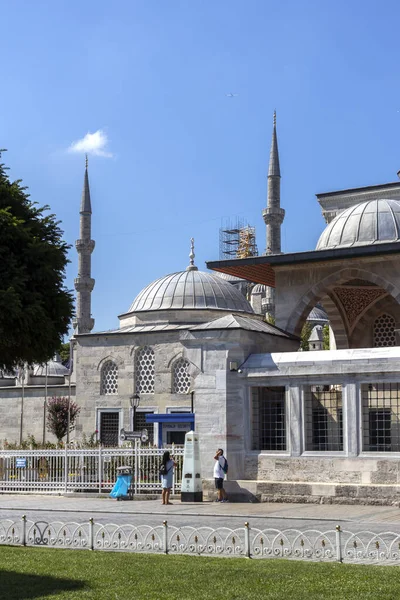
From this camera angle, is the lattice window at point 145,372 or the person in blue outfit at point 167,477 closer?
the person in blue outfit at point 167,477

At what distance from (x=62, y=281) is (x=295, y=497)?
5.69 m

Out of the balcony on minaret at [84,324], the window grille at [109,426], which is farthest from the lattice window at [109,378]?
the balcony on minaret at [84,324]

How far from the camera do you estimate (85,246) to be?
56.7 m

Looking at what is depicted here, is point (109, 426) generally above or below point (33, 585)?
above

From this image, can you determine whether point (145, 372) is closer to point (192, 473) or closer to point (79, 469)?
point (79, 469)

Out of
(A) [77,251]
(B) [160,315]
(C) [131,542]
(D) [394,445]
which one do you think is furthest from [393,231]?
(A) [77,251]

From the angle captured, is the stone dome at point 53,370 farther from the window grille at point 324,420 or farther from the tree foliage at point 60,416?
the window grille at point 324,420


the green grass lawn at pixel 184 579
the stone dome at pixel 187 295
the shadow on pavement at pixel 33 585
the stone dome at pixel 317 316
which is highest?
the stone dome at pixel 317 316

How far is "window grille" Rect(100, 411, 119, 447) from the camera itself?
111ft

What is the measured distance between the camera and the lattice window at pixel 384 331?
75.6 ft

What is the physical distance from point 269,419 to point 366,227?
20.2 ft

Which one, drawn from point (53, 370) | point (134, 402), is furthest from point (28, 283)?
point (53, 370)

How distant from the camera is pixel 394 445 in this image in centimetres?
1490

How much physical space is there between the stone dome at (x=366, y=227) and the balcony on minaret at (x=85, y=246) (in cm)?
3710
